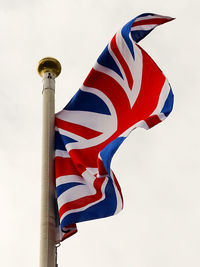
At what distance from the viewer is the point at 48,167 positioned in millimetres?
10516

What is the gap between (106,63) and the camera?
38.9 ft

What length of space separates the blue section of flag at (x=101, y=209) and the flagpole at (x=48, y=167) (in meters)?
0.47

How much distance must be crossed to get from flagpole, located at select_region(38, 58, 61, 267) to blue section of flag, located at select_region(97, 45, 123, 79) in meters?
0.92

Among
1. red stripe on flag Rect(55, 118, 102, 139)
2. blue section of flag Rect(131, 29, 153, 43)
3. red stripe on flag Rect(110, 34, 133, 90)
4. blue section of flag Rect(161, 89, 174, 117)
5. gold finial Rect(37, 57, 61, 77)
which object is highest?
blue section of flag Rect(131, 29, 153, 43)

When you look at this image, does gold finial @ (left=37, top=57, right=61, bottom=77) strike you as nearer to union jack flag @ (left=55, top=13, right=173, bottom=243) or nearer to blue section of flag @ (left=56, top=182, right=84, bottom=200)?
union jack flag @ (left=55, top=13, right=173, bottom=243)

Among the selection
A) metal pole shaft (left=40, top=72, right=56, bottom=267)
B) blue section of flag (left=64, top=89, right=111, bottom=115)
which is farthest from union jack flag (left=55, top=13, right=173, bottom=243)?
metal pole shaft (left=40, top=72, right=56, bottom=267)

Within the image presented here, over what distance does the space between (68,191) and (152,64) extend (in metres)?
2.87

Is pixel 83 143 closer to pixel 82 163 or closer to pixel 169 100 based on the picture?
pixel 82 163

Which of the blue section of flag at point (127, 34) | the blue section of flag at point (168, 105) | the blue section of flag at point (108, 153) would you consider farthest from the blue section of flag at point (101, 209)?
the blue section of flag at point (127, 34)

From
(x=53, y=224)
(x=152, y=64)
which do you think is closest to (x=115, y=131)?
(x=152, y=64)

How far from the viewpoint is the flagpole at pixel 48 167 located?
9.46 metres

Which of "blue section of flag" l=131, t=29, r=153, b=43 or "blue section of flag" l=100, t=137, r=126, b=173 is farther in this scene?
"blue section of flag" l=131, t=29, r=153, b=43

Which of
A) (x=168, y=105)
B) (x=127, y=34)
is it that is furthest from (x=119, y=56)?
(x=168, y=105)

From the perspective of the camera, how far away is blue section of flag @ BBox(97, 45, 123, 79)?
1176 centimetres
